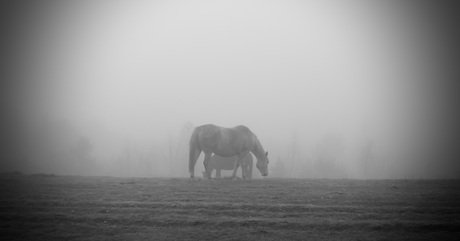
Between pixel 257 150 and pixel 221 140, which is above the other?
pixel 221 140

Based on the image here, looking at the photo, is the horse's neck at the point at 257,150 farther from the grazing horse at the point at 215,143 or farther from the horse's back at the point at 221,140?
the horse's back at the point at 221,140

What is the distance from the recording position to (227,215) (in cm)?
840

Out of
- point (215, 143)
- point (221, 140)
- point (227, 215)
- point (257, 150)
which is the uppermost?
point (221, 140)

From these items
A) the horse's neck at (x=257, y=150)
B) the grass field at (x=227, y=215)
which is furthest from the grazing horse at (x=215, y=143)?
the grass field at (x=227, y=215)

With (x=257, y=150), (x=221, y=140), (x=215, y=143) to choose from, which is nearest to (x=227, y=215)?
(x=215, y=143)

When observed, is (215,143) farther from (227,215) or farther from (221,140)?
(227,215)

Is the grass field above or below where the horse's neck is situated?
below

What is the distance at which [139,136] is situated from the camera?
400 feet

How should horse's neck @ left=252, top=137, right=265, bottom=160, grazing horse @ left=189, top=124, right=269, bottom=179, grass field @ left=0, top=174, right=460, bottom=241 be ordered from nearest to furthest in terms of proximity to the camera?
grass field @ left=0, top=174, right=460, bottom=241, grazing horse @ left=189, top=124, right=269, bottom=179, horse's neck @ left=252, top=137, right=265, bottom=160

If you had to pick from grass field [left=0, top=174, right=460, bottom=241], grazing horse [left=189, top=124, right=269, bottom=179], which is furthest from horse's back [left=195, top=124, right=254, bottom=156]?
grass field [left=0, top=174, right=460, bottom=241]

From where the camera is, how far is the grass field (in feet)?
22.5

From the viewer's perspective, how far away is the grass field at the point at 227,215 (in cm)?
686

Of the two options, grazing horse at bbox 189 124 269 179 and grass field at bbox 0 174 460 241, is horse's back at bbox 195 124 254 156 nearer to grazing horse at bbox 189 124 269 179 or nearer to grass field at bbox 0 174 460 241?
grazing horse at bbox 189 124 269 179

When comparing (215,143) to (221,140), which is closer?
(215,143)
